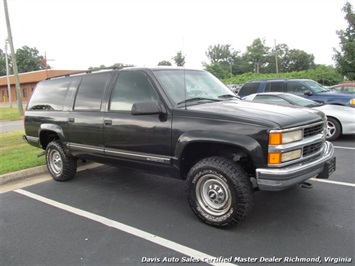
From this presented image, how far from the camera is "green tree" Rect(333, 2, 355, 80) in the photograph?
18.3m

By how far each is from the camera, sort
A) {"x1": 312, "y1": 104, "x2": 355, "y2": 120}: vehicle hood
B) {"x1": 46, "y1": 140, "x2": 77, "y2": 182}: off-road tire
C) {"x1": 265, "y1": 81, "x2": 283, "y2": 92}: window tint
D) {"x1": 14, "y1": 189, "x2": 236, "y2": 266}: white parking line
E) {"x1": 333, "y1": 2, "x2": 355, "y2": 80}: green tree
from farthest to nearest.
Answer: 1. {"x1": 333, "y1": 2, "x2": 355, "y2": 80}: green tree
2. {"x1": 265, "y1": 81, "x2": 283, "y2": 92}: window tint
3. {"x1": 312, "y1": 104, "x2": 355, "y2": 120}: vehicle hood
4. {"x1": 46, "y1": 140, "x2": 77, "y2": 182}: off-road tire
5. {"x1": 14, "y1": 189, "x2": 236, "y2": 266}: white parking line

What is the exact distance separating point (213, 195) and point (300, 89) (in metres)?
8.87

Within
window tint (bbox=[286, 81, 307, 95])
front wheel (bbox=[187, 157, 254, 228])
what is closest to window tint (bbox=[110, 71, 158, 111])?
front wheel (bbox=[187, 157, 254, 228])

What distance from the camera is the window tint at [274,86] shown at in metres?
11.4

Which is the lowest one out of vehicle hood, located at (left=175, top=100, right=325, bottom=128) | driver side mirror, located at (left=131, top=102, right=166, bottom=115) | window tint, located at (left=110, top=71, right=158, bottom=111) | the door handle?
the door handle

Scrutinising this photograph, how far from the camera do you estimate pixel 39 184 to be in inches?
220

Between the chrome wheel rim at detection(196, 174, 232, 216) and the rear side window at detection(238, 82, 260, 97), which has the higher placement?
the rear side window at detection(238, 82, 260, 97)

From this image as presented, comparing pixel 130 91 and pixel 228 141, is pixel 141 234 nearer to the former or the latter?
pixel 228 141

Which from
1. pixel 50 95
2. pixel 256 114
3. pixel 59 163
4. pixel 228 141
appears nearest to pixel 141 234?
pixel 228 141

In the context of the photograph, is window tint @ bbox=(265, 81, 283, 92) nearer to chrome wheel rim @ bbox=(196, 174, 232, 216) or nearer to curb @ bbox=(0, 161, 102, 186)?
curb @ bbox=(0, 161, 102, 186)

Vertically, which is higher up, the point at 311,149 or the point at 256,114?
the point at 256,114

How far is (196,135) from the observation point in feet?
11.7

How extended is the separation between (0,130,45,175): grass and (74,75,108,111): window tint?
2109 mm

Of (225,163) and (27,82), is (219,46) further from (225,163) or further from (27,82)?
(225,163)
